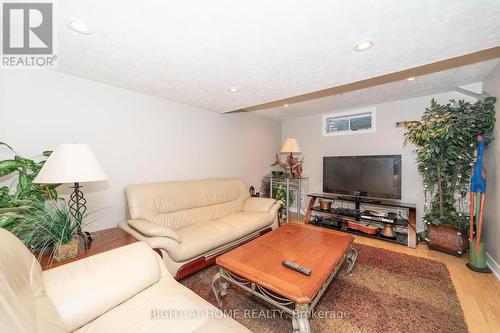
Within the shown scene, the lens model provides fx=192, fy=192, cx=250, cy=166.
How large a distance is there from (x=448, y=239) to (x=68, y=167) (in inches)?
164

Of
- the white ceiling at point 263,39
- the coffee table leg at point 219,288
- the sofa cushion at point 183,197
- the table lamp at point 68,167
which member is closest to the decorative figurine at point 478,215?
the white ceiling at point 263,39

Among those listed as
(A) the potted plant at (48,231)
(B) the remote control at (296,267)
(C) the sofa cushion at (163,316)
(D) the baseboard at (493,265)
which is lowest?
(D) the baseboard at (493,265)

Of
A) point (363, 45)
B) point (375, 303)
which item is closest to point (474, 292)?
point (375, 303)

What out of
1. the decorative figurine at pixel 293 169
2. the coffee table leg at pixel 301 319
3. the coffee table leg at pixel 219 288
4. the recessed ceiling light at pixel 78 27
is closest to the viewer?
the coffee table leg at pixel 301 319

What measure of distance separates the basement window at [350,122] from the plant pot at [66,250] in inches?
167

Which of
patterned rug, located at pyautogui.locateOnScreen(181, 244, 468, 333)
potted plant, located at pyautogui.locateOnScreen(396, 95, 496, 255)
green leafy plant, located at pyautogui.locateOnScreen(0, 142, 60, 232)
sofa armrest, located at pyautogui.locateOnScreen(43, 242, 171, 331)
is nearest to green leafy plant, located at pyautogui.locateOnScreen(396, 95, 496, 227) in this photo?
potted plant, located at pyautogui.locateOnScreen(396, 95, 496, 255)

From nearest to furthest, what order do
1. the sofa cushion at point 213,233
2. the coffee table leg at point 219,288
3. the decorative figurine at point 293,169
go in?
1. the coffee table leg at point 219,288
2. the sofa cushion at point 213,233
3. the decorative figurine at point 293,169

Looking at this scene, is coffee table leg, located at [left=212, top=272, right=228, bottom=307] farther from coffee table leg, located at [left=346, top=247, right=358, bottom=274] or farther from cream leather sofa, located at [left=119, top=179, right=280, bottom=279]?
coffee table leg, located at [left=346, top=247, right=358, bottom=274]

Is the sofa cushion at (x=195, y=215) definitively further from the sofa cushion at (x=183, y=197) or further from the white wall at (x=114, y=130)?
the white wall at (x=114, y=130)

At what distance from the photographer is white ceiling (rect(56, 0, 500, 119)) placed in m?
1.17

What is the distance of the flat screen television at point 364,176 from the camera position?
10.3 feet

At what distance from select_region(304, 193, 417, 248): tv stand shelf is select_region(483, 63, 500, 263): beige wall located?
69 centimetres

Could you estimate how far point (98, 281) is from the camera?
108 cm

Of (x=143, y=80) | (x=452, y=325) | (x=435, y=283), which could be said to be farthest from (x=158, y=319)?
(x=435, y=283)
